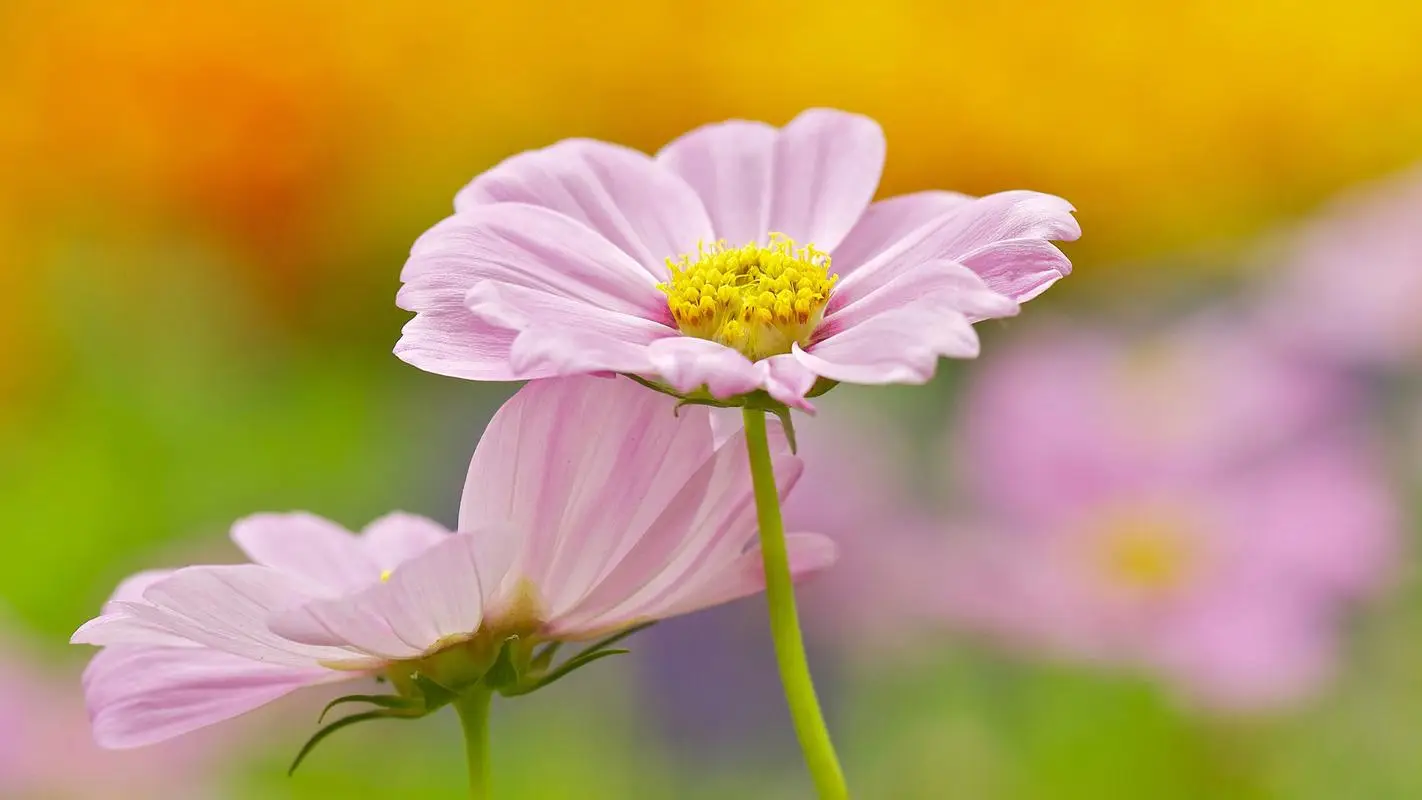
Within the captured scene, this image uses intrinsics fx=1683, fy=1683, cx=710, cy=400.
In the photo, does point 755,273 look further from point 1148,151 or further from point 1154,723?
point 1148,151

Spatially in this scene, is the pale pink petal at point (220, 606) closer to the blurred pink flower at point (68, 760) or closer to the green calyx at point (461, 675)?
the green calyx at point (461, 675)

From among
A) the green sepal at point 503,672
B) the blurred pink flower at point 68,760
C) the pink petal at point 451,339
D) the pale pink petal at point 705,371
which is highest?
the pink petal at point 451,339

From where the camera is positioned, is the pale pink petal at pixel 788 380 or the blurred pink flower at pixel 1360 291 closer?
the pale pink petal at pixel 788 380

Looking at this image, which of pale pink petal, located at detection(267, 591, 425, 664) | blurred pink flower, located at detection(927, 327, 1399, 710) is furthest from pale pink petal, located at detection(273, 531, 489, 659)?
blurred pink flower, located at detection(927, 327, 1399, 710)

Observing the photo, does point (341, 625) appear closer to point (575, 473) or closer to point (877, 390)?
point (575, 473)

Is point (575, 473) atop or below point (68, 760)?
atop

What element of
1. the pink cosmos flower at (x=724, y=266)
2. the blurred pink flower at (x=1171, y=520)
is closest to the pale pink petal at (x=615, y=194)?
the pink cosmos flower at (x=724, y=266)

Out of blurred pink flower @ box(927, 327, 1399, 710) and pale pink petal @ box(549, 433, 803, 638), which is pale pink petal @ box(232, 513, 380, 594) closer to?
pale pink petal @ box(549, 433, 803, 638)

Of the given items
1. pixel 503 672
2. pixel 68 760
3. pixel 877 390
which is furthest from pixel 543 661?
pixel 877 390
